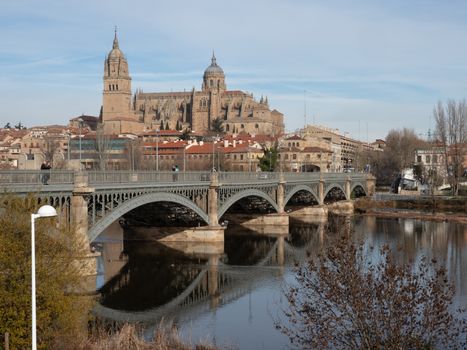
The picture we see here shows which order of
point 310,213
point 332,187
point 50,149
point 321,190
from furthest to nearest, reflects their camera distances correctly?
point 50,149
point 332,187
point 321,190
point 310,213

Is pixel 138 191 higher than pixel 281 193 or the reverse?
higher

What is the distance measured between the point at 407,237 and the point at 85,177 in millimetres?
34395

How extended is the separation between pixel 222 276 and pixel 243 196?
15213 mm

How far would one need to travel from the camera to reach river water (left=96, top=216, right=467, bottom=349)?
28.1m

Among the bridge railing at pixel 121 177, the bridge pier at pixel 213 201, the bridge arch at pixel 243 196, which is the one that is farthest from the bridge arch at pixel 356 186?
the bridge pier at pixel 213 201

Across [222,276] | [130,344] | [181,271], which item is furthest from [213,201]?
[130,344]

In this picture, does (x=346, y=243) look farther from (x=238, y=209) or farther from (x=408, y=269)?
(x=238, y=209)

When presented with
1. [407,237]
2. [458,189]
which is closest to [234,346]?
[407,237]

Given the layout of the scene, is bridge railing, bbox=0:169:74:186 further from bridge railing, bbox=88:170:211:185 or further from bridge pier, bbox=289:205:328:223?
bridge pier, bbox=289:205:328:223

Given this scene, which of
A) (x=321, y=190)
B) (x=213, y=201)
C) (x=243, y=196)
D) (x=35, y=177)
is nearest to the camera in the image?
(x=35, y=177)

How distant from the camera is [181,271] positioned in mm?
41125

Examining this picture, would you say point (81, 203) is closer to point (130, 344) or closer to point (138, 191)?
point (138, 191)

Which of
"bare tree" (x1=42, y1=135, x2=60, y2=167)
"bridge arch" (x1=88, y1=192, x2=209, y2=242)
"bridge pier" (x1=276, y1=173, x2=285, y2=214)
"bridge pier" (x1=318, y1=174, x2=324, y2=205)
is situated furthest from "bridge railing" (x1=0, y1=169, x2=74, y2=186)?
"bridge pier" (x1=318, y1=174, x2=324, y2=205)

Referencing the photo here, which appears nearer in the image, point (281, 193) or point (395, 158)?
point (281, 193)
